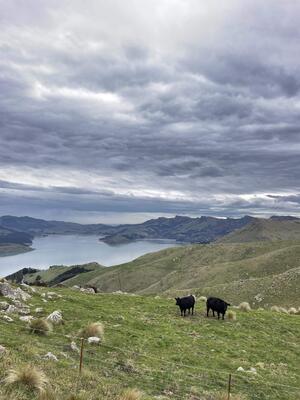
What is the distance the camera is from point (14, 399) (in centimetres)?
992

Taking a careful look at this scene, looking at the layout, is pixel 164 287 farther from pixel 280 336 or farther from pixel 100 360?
pixel 100 360

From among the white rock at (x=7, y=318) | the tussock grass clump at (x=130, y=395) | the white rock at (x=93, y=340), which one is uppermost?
the tussock grass clump at (x=130, y=395)

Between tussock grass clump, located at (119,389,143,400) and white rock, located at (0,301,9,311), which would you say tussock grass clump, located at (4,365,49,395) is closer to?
tussock grass clump, located at (119,389,143,400)

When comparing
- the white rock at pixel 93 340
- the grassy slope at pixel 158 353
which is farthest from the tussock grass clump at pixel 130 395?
the white rock at pixel 93 340

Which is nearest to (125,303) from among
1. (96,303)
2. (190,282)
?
(96,303)

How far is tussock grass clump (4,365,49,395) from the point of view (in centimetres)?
1090

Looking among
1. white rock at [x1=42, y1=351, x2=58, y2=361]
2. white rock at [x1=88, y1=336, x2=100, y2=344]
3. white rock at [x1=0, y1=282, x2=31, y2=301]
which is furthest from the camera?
white rock at [x1=0, y1=282, x2=31, y2=301]

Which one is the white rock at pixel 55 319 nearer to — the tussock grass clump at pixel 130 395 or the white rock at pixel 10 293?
the white rock at pixel 10 293

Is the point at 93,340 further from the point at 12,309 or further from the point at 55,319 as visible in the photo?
the point at 12,309

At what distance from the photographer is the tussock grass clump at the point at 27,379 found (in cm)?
1090

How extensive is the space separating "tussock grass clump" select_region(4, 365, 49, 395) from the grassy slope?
342 millimetres

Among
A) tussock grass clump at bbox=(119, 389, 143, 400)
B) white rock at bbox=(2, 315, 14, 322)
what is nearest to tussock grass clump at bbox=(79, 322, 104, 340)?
white rock at bbox=(2, 315, 14, 322)

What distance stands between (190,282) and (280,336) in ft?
358

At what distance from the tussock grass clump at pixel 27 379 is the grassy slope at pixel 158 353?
34cm
